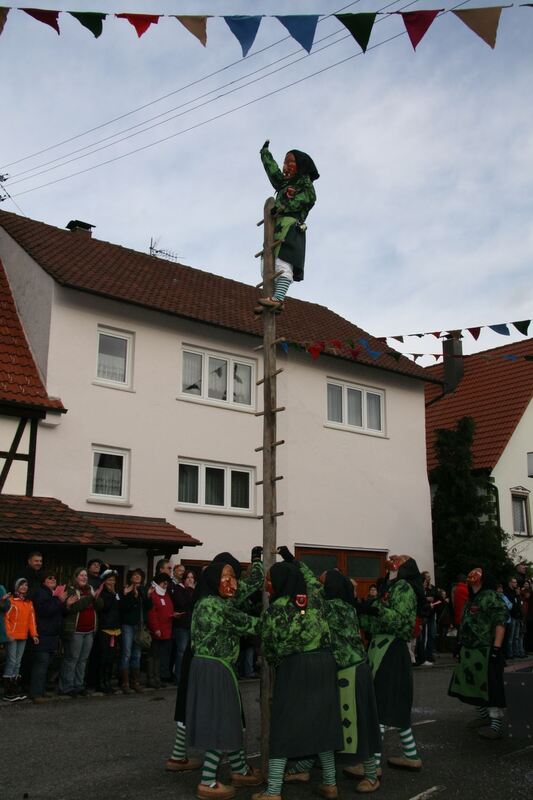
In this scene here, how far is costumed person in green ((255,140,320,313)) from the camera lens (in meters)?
8.78

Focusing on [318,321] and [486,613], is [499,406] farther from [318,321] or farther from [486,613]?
[486,613]

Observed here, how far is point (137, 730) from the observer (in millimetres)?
10000

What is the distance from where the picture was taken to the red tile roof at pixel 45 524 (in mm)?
14656

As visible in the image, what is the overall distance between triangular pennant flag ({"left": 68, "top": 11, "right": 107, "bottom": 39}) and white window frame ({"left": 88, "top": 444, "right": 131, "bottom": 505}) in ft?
37.4

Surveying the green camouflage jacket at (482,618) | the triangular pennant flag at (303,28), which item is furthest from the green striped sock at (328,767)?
the triangular pennant flag at (303,28)

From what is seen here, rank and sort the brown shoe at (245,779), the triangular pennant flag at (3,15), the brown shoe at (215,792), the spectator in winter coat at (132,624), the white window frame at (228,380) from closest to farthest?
1. the brown shoe at (215,792)
2. the triangular pennant flag at (3,15)
3. the brown shoe at (245,779)
4. the spectator in winter coat at (132,624)
5. the white window frame at (228,380)

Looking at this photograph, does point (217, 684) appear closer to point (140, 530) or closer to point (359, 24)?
point (359, 24)

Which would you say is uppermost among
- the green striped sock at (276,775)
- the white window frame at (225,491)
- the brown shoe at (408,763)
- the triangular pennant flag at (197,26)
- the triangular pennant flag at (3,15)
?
the triangular pennant flag at (197,26)

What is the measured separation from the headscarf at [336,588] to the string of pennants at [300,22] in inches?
178

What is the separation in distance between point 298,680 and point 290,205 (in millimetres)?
4488

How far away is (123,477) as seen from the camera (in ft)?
61.3

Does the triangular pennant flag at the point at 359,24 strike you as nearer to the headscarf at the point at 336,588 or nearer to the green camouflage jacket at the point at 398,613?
the headscarf at the point at 336,588

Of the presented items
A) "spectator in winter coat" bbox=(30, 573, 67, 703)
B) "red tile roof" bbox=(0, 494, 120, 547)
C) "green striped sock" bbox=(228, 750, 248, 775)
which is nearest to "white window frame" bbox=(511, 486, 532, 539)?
"red tile roof" bbox=(0, 494, 120, 547)

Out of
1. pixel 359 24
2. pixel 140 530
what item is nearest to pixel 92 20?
pixel 359 24
